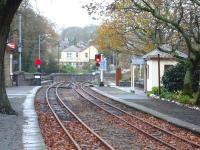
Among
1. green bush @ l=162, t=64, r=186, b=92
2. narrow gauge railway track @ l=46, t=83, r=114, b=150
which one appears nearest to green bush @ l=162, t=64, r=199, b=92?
green bush @ l=162, t=64, r=186, b=92

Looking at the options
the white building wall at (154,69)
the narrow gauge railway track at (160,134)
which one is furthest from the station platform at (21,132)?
the white building wall at (154,69)

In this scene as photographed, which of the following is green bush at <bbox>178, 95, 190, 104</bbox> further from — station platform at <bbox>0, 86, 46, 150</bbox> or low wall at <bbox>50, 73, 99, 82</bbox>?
low wall at <bbox>50, 73, 99, 82</bbox>

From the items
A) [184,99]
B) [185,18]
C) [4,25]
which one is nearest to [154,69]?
[185,18]

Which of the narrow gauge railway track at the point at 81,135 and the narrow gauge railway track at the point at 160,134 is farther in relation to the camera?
the narrow gauge railway track at the point at 160,134

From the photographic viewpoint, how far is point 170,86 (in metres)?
40.1

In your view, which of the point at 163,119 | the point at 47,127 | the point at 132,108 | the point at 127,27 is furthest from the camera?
the point at 127,27

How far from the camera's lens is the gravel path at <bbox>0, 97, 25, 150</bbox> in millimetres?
14781

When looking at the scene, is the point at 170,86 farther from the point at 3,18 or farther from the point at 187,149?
the point at 187,149

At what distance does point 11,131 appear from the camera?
18156mm

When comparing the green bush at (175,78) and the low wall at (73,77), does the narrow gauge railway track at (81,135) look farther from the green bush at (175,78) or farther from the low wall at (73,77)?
the low wall at (73,77)

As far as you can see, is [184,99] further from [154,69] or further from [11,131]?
[11,131]

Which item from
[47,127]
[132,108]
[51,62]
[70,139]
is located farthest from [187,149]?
[51,62]

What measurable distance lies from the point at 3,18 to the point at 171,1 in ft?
44.9

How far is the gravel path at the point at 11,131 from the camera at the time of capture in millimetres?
14781
